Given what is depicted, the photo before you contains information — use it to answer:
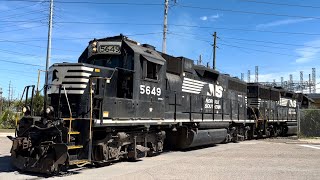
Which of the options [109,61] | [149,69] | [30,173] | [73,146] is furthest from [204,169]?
[30,173]

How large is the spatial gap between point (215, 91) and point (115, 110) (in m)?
8.94

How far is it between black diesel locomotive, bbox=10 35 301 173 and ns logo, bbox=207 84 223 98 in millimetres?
422

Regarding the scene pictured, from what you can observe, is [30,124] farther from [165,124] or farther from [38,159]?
[165,124]

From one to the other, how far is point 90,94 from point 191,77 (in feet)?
23.5

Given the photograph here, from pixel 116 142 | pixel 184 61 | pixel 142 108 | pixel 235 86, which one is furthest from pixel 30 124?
pixel 235 86

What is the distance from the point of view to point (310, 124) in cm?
2461

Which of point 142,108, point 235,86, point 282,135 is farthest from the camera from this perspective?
point 282,135

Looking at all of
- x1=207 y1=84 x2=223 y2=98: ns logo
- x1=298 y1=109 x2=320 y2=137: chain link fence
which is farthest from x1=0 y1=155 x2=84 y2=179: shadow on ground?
x1=298 y1=109 x2=320 y2=137: chain link fence

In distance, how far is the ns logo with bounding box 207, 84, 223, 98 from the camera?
1777cm

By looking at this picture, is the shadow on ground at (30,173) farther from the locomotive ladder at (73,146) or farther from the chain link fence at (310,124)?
the chain link fence at (310,124)

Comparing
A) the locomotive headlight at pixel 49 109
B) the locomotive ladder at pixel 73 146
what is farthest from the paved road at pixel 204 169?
the locomotive headlight at pixel 49 109

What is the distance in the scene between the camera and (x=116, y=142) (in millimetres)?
10695

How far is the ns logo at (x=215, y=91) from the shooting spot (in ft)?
58.3

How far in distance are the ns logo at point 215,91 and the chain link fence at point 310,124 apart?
861cm
